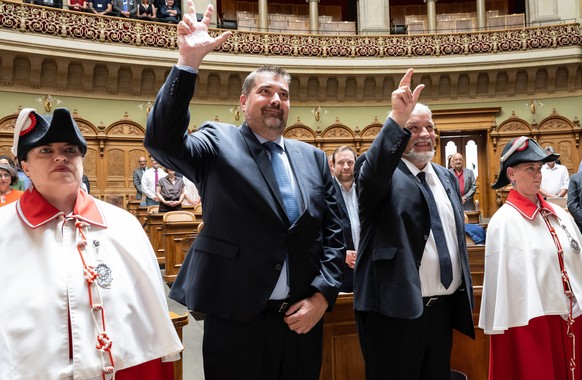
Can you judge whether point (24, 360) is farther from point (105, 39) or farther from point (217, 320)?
point (105, 39)

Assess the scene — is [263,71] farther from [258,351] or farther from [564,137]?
[564,137]

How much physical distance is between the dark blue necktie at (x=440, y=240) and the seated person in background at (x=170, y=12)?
11492 millimetres

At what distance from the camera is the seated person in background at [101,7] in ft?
37.5

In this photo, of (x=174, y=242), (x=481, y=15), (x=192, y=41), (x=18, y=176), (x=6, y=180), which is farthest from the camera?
(x=481, y=15)

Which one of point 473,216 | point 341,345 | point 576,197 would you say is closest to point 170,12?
point 473,216

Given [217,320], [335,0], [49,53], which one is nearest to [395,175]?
[217,320]

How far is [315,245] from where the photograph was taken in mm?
1830

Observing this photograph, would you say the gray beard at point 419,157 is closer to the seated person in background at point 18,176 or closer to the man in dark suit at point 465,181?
the seated person in background at point 18,176

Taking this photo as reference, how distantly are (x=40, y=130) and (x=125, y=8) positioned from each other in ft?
38.2

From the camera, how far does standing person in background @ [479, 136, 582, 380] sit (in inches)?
88.4

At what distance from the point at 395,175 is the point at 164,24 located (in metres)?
11.1

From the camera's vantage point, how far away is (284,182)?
1.87 metres

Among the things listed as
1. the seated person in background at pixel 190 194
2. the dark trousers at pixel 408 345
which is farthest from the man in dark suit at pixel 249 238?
the seated person in background at pixel 190 194

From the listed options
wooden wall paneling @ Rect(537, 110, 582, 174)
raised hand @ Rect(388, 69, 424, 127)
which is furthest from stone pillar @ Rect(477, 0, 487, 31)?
raised hand @ Rect(388, 69, 424, 127)
